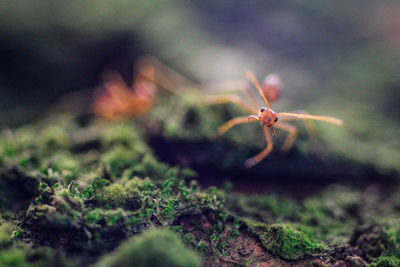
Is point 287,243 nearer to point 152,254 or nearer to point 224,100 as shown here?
point 152,254

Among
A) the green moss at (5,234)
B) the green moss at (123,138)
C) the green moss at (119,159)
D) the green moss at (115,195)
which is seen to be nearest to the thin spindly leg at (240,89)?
the green moss at (123,138)

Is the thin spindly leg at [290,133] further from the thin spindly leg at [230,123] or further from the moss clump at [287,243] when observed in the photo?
the moss clump at [287,243]

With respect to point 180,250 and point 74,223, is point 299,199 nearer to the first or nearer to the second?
point 180,250

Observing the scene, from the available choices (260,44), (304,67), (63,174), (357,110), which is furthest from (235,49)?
(63,174)

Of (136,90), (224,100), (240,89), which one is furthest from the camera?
(136,90)

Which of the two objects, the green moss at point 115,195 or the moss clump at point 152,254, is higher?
the green moss at point 115,195

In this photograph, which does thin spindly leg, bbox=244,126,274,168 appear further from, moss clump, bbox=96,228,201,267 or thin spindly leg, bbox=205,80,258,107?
moss clump, bbox=96,228,201,267

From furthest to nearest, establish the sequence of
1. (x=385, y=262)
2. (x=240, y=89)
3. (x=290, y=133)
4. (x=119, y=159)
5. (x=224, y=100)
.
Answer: (x=240, y=89) → (x=224, y=100) → (x=290, y=133) → (x=119, y=159) → (x=385, y=262)

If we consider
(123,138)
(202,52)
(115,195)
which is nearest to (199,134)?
(123,138)
